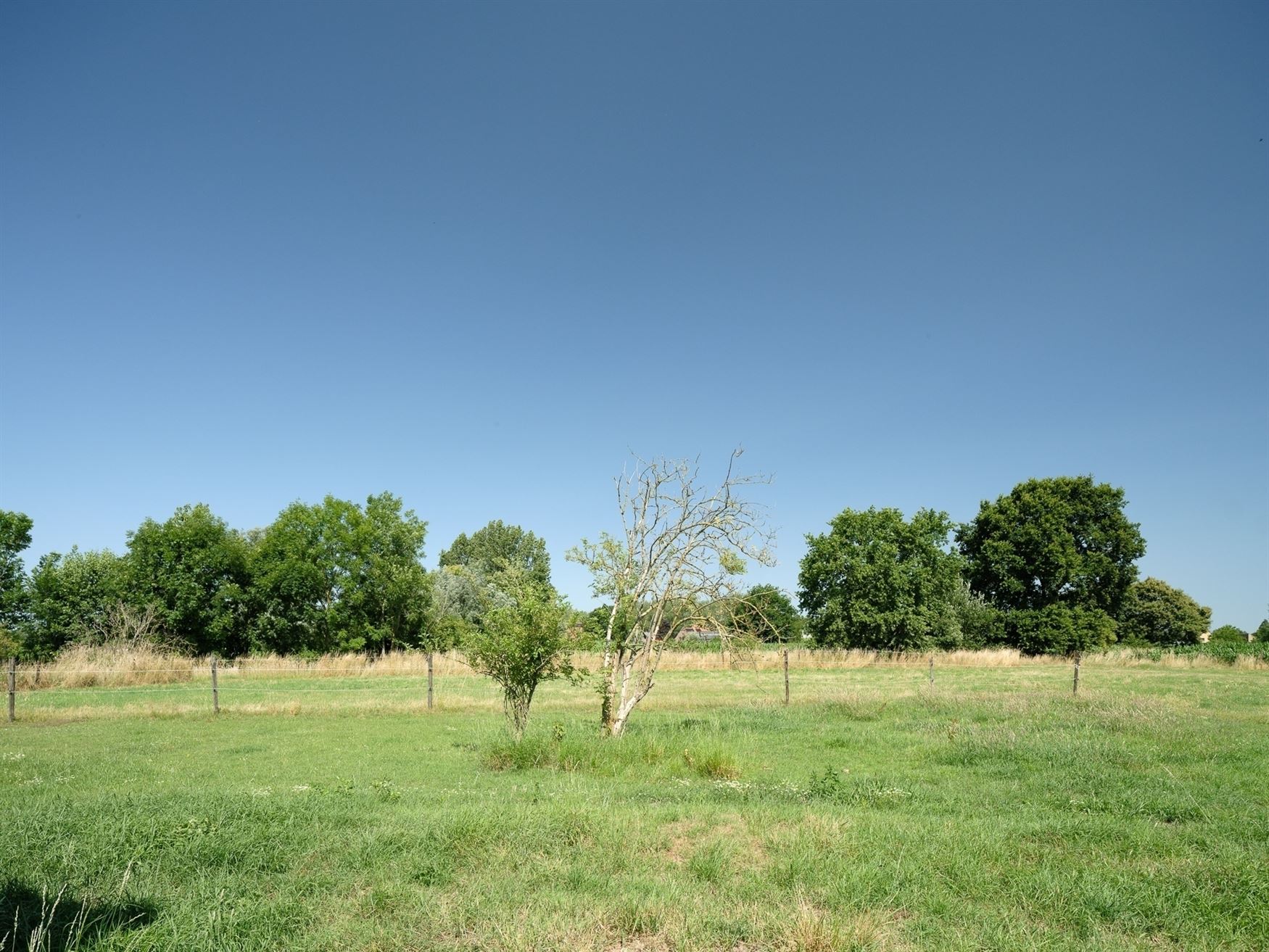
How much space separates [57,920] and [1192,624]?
83839 millimetres

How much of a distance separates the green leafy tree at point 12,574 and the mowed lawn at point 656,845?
3165 centimetres

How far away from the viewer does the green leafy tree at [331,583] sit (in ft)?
137

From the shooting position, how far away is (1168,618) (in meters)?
→ 66.7

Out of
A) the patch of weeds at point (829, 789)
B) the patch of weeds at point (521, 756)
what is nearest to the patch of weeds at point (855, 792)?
the patch of weeds at point (829, 789)

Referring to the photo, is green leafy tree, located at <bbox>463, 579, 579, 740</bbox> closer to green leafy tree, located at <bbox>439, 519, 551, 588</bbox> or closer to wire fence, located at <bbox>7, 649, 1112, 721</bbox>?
wire fence, located at <bbox>7, 649, 1112, 721</bbox>

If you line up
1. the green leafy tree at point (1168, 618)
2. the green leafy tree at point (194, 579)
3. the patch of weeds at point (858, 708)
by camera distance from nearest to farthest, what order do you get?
1. the patch of weeds at point (858, 708)
2. the green leafy tree at point (194, 579)
3. the green leafy tree at point (1168, 618)

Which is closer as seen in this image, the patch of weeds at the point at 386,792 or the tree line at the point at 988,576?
the patch of weeds at the point at 386,792

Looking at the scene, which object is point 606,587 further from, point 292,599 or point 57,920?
point 292,599

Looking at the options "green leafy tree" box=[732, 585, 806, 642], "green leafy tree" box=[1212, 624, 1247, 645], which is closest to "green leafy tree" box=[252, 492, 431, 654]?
"green leafy tree" box=[732, 585, 806, 642]

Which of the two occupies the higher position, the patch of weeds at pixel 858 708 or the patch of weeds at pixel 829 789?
the patch of weeds at pixel 829 789

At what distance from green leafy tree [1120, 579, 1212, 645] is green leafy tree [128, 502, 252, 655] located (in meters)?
72.0

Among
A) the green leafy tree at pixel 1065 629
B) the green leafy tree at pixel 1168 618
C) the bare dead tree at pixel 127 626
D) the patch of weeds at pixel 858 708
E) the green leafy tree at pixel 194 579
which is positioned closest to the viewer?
the patch of weeds at pixel 858 708

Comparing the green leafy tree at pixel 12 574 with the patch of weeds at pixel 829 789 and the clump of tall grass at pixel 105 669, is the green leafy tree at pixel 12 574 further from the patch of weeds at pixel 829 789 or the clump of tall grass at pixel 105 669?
the patch of weeds at pixel 829 789

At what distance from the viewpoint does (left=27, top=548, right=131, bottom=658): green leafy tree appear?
37.2m
